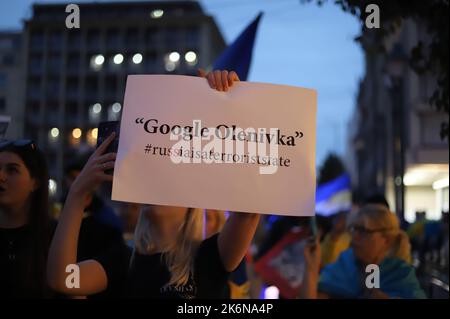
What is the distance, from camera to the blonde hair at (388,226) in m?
4.29

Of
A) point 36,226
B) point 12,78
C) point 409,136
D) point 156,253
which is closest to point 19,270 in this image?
point 36,226

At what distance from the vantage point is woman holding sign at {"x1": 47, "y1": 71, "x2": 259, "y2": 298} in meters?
2.38

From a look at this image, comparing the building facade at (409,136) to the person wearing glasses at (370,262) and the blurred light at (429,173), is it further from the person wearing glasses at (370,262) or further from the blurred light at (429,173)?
the person wearing glasses at (370,262)

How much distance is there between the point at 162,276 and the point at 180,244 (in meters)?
0.18

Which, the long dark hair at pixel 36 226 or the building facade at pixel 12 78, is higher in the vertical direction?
the building facade at pixel 12 78

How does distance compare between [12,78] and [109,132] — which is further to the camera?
[12,78]

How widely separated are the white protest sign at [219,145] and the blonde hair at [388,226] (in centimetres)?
194

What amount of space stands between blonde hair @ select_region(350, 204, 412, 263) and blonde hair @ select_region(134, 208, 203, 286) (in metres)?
1.70

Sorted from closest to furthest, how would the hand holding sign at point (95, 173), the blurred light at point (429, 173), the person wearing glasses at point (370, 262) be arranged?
the hand holding sign at point (95, 173)
the person wearing glasses at point (370, 262)
the blurred light at point (429, 173)

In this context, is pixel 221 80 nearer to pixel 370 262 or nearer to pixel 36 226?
pixel 36 226

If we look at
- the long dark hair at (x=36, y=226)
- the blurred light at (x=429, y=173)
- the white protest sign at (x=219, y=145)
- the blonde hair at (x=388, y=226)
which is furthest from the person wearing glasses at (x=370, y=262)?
the long dark hair at (x=36, y=226)

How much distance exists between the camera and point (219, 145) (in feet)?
7.98

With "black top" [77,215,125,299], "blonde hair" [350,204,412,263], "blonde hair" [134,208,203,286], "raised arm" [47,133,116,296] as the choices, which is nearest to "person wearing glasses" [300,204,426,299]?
"blonde hair" [350,204,412,263]

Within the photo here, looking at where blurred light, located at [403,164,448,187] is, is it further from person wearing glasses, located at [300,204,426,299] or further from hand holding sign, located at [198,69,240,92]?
hand holding sign, located at [198,69,240,92]
